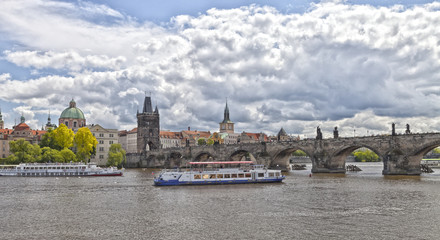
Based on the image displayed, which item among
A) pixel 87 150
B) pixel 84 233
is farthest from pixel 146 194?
pixel 87 150

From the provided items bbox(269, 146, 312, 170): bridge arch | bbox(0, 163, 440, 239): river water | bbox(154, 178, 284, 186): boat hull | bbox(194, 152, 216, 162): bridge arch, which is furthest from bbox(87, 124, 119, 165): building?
bbox(0, 163, 440, 239): river water

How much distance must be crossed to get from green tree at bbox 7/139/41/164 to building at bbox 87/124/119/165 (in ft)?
185

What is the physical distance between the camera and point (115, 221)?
120 feet

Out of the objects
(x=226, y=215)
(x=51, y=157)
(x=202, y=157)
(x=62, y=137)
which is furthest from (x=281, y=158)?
(x=226, y=215)

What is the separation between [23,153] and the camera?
385ft

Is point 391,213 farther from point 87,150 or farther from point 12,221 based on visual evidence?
point 87,150

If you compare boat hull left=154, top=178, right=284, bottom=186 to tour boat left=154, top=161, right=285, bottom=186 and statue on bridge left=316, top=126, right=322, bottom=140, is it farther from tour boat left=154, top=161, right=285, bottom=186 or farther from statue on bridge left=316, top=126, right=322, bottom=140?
statue on bridge left=316, top=126, right=322, bottom=140

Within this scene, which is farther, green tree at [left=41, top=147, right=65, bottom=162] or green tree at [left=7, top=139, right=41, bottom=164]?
green tree at [left=41, top=147, right=65, bottom=162]

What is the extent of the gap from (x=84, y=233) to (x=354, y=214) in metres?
22.2

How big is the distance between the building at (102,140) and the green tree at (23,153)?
56.4 m

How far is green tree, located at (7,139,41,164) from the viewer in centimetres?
11581

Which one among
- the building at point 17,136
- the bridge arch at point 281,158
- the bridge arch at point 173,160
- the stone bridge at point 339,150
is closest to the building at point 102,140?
the building at point 17,136

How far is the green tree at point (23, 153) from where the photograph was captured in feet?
380

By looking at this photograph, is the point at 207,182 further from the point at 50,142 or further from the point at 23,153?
the point at 50,142
